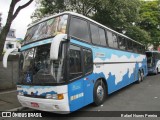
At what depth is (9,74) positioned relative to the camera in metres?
11.6

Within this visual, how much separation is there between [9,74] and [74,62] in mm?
6730

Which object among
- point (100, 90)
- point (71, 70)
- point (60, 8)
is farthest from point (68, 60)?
point (60, 8)

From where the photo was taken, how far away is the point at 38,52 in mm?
6168

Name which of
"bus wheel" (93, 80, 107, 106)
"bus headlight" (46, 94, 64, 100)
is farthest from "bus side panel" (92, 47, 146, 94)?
"bus headlight" (46, 94, 64, 100)

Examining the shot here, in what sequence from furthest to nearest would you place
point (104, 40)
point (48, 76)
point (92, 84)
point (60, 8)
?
1. point (60, 8)
2. point (104, 40)
3. point (92, 84)
4. point (48, 76)

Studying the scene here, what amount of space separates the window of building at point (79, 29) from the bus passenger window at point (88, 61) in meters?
0.47

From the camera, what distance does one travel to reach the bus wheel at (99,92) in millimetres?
7369

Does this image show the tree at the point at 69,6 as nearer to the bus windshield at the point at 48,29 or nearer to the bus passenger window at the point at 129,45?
the bus passenger window at the point at 129,45

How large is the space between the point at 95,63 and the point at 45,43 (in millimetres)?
2227

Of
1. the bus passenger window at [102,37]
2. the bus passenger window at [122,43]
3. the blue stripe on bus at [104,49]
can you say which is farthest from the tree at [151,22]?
the bus passenger window at [102,37]

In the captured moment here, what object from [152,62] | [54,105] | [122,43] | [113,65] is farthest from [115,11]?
[54,105]

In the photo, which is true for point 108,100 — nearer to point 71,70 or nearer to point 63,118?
point 63,118

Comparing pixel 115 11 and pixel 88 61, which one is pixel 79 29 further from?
pixel 115 11

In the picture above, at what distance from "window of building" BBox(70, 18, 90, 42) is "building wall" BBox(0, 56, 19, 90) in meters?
6.14
